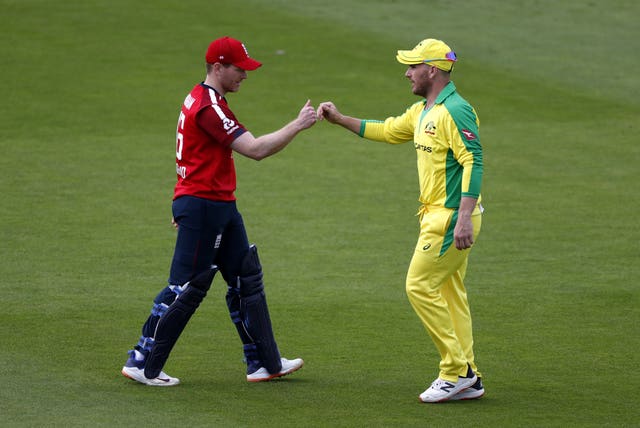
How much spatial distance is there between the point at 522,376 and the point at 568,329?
1259mm

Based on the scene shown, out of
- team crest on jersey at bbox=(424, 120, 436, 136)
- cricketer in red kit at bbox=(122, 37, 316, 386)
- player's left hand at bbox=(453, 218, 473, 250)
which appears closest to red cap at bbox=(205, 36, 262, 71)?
cricketer in red kit at bbox=(122, 37, 316, 386)

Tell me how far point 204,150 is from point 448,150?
158cm

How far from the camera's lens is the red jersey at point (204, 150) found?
7.41m

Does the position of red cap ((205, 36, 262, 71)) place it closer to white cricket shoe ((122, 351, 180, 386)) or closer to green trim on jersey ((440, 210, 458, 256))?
green trim on jersey ((440, 210, 458, 256))

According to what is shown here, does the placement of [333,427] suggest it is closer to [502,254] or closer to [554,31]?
[502,254]

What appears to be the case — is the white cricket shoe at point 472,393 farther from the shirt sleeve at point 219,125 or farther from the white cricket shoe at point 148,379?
the shirt sleeve at point 219,125

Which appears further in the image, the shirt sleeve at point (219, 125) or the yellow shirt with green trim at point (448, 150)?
the shirt sleeve at point (219, 125)

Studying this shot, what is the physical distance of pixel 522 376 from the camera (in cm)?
790

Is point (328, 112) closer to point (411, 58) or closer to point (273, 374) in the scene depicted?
point (411, 58)

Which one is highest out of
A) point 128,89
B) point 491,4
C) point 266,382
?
point 491,4

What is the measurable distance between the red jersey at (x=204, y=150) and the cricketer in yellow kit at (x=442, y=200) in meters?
1.22

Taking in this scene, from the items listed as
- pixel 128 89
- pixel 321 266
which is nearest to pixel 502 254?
pixel 321 266

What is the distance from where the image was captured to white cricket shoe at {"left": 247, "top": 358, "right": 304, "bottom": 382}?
25.6 ft

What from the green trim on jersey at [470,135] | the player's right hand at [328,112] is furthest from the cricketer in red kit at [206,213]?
the green trim on jersey at [470,135]
